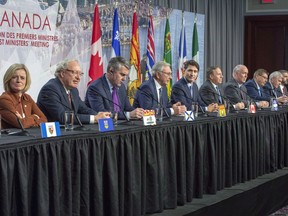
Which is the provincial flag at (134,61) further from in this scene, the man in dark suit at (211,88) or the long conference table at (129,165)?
the long conference table at (129,165)

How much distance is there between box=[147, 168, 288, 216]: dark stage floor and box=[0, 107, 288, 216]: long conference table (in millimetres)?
58

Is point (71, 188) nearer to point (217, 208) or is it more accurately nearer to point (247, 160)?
point (217, 208)

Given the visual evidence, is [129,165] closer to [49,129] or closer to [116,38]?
[49,129]

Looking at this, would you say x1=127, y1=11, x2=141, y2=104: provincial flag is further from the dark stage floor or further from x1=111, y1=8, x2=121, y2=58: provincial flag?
the dark stage floor

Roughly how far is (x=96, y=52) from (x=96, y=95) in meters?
2.35

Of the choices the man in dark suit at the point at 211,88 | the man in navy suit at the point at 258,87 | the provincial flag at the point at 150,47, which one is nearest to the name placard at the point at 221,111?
the man in dark suit at the point at 211,88

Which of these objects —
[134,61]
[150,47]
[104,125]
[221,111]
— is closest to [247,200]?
[221,111]

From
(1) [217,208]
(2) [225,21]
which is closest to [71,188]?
(1) [217,208]

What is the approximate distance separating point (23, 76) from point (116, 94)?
121 cm

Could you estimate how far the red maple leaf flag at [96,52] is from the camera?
6.94 meters

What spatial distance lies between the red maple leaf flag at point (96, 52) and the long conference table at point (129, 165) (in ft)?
7.42

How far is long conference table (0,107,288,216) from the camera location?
2770 millimetres

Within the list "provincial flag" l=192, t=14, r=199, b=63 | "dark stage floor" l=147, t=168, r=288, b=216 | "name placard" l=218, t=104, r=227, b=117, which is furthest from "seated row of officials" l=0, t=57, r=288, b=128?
"provincial flag" l=192, t=14, r=199, b=63

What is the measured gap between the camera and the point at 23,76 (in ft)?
12.6
